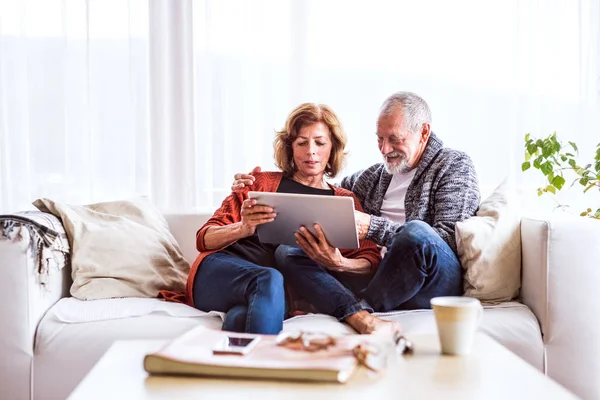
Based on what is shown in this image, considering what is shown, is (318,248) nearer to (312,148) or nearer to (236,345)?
(312,148)

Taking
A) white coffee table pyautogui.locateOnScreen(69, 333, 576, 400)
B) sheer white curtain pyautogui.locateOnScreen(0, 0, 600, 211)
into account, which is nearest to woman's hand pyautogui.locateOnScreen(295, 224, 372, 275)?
white coffee table pyautogui.locateOnScreen(69, 333, 576, 400)

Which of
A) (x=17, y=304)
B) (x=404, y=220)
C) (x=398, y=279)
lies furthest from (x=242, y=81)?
(x=17, y=304)

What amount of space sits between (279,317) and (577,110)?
2043 mm

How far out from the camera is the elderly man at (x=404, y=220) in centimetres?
221

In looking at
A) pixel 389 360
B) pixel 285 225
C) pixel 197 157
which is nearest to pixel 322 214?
pixel 285 225

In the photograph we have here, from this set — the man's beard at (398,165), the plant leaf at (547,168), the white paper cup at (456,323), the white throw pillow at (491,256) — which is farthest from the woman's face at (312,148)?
the white paper cup at (456,323)

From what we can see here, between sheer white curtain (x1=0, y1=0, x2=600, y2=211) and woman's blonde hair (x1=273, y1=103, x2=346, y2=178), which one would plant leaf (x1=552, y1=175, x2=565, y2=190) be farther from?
woman's blonde hair (x1=273, y1=103, x2=346, y2=178)

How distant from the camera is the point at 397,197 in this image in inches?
104

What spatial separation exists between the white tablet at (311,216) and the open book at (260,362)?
79 centimetres

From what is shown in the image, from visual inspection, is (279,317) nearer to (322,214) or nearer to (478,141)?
(322,214)

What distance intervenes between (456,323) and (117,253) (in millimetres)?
1393

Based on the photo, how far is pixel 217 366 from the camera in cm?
124

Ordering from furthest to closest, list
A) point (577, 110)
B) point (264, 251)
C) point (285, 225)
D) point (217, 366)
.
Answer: point (577, 110) → point (264, 251) → point (285, 225) → point (217, 366)

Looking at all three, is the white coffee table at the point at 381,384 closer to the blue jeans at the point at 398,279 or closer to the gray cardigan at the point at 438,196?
the blue jeans at the point at 398,279
